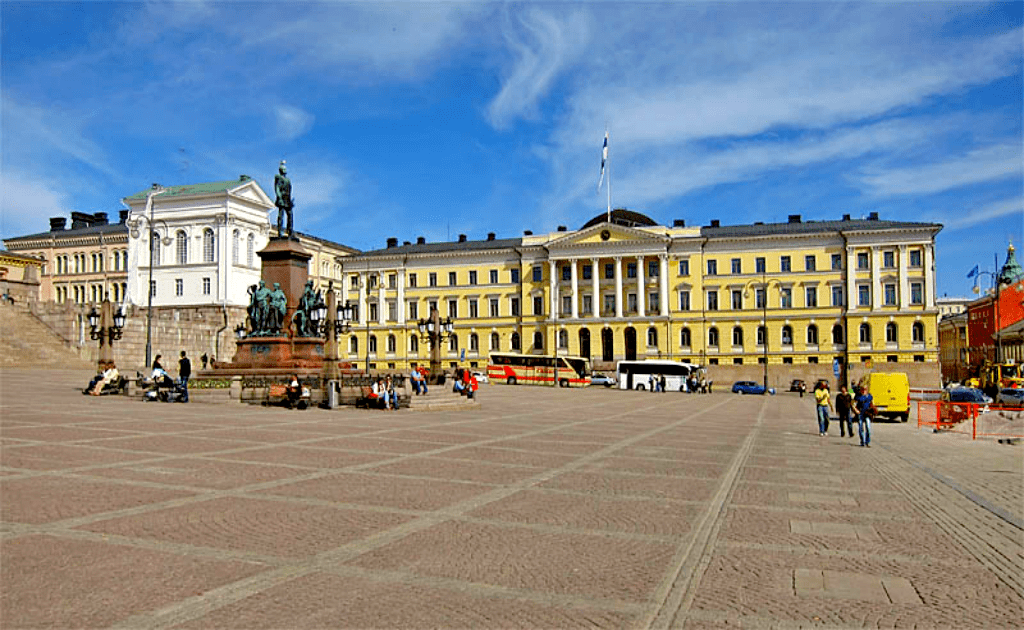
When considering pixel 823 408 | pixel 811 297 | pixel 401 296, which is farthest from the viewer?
pixel 401 296

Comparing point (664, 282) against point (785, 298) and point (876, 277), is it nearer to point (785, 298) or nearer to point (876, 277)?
point (785, 298)

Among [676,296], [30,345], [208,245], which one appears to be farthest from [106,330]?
[676,296]

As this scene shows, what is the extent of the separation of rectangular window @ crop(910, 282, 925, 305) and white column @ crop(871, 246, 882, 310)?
2.95m

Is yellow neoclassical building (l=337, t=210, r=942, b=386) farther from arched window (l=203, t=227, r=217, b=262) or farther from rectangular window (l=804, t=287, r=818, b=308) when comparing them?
arched window (l=203, t=227, r=217, b=262)

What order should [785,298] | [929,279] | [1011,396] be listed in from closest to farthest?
[1011,396], [929,279], [785,298]

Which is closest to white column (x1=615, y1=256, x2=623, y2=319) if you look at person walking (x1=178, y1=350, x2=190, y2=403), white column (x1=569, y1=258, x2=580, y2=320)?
white column (x1=569, y1=258, x2=580, y2=320)

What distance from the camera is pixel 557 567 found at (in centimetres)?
734

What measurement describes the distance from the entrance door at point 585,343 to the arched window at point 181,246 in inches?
1719

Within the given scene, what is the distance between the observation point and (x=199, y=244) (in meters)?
85.0

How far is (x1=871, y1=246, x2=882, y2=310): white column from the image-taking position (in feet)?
263

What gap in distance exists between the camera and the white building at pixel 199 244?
275ft

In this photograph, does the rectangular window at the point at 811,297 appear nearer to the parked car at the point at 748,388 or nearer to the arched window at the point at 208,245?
the parked car at the point at 748,388

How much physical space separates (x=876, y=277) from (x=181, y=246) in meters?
72.8

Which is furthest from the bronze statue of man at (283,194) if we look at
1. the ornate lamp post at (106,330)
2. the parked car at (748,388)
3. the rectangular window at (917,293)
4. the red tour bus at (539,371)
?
the rectangular window at (917,293)
